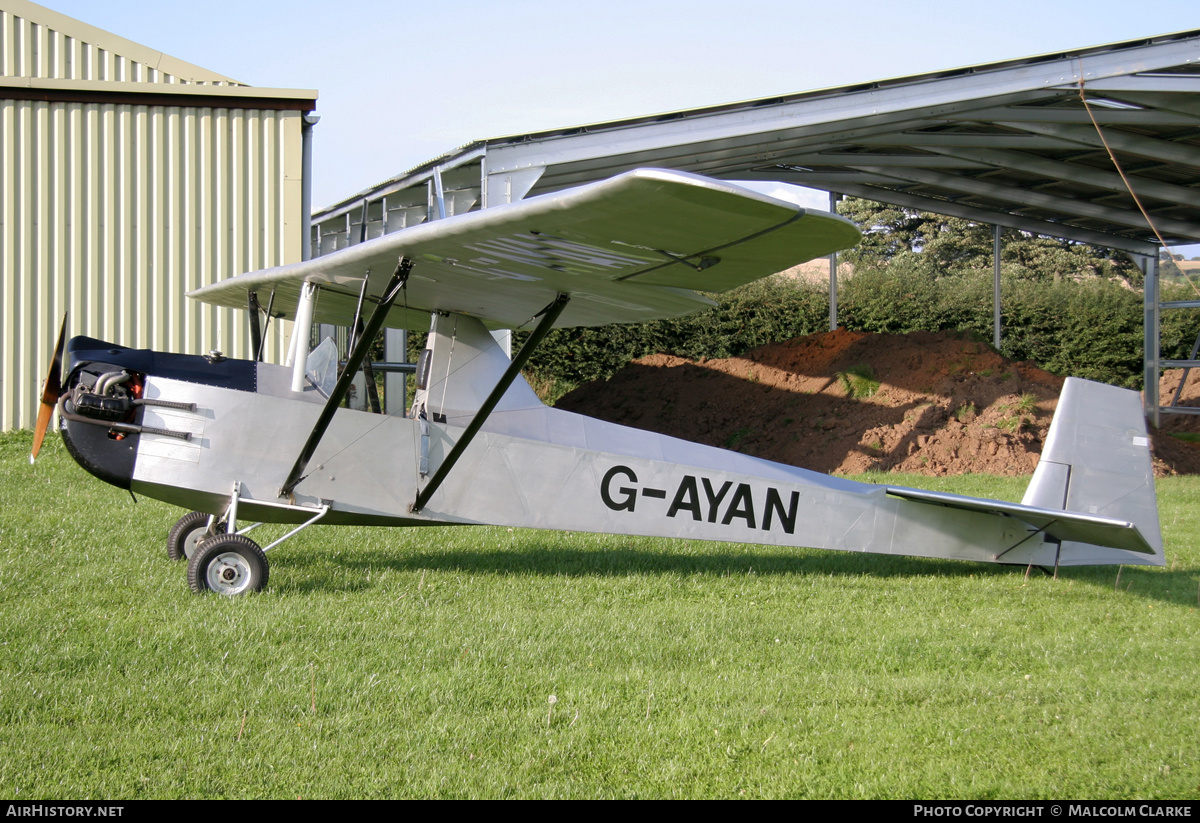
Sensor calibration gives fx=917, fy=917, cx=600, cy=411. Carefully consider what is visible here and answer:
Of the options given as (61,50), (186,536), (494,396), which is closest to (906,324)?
(61,50)

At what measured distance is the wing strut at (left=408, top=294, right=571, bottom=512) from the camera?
567cm

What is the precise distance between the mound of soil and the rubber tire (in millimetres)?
9855

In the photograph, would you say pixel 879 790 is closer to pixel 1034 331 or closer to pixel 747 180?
pixel 747 180

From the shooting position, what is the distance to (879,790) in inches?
129

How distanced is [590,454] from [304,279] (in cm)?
235

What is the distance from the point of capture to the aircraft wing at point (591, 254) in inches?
151

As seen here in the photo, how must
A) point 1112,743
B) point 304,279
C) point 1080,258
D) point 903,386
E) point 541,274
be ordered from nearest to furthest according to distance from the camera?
point 1112,743 → point 541,274 → point 304,279 → point 903,386 → point 1080,258

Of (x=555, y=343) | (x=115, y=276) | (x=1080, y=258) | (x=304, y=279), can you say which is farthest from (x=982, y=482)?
(x=1080, y=258)

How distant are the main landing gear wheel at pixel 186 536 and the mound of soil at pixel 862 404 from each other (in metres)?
9.86

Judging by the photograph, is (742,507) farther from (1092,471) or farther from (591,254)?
(591,254)

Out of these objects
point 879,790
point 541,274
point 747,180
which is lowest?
point 879,790

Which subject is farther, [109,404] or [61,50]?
[61,50]

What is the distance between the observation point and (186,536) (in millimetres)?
6727

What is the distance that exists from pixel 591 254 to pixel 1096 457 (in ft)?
13.9
